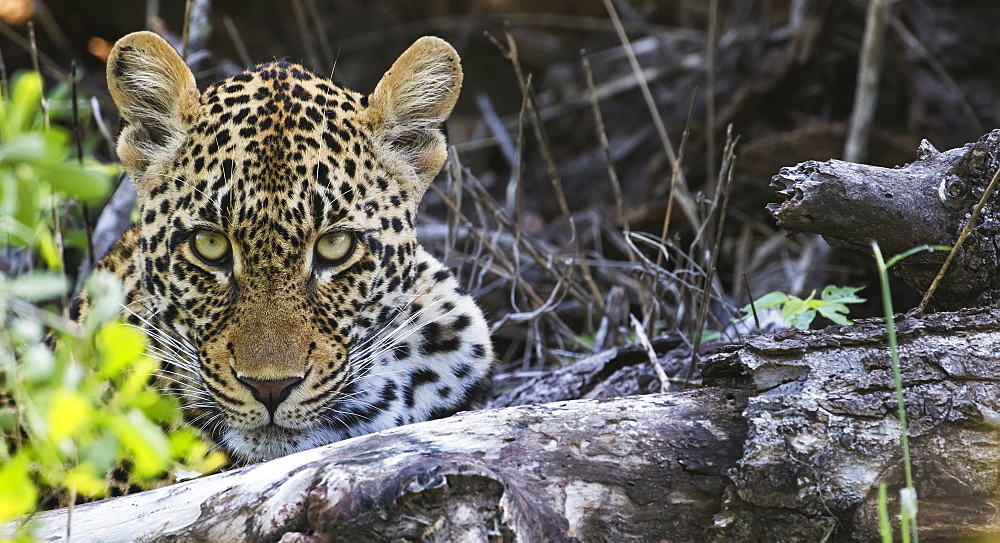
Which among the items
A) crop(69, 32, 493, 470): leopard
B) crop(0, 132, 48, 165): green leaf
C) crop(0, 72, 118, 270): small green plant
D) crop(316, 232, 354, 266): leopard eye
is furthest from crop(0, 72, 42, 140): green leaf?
crop(316, 232, 354, 266): leopard eye

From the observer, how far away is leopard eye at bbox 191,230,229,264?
4199mm

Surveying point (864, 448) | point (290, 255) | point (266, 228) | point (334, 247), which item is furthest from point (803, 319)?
point (266, 228)

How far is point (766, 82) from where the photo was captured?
8.61 m

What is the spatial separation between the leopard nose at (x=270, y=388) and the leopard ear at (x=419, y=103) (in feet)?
4.50

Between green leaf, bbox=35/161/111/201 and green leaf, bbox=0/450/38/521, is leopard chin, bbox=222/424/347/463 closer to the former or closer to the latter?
green leaf, bbox=0/450/38/521

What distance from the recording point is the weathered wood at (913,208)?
12.6 feet

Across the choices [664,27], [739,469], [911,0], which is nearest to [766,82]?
[911,0]

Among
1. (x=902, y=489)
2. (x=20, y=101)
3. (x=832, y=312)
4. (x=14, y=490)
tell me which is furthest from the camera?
(x=832, y=312)

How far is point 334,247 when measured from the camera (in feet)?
14.1

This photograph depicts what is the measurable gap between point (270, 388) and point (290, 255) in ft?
1.92

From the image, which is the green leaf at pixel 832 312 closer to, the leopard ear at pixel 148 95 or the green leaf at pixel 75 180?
the leopard ear at pixel 148 95

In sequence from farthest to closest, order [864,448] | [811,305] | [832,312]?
1. [811,305]
2. [832,312]
3. [864,448]

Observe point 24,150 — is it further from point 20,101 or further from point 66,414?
point 66,414

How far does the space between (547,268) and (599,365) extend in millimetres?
1044
